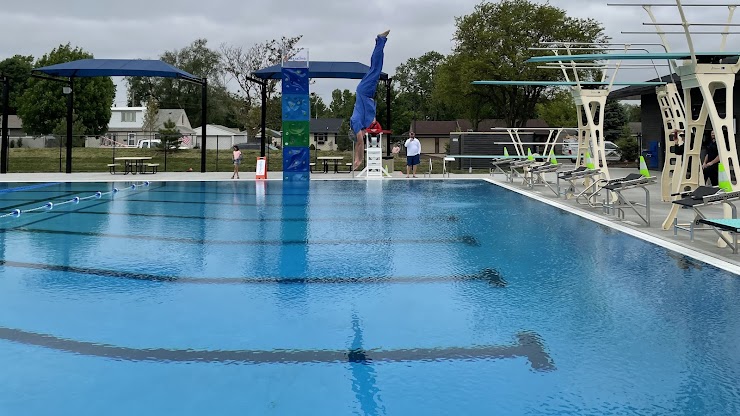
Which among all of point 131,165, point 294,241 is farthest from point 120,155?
point 294,241

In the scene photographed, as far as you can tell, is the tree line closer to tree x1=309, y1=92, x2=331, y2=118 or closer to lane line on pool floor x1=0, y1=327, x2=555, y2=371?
tree x1=309, y1=92, x2=331, y2=118

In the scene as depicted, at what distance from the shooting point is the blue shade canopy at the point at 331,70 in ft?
84.9

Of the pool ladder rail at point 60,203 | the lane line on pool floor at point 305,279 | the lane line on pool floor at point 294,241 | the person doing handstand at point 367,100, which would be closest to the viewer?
Result: the lane line on pool floor at point 305,279

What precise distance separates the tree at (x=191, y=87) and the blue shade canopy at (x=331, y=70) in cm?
5816

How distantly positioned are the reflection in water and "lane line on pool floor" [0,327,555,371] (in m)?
0.01

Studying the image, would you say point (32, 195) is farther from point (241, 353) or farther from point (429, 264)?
point (241, 353)

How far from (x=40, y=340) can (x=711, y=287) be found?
614 centimetres

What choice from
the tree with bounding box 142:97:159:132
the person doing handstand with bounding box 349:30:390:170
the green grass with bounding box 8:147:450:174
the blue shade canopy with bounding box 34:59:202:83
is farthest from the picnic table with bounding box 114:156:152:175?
the tree with bounding box 142:97:159:132

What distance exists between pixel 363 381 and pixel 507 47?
145 ft

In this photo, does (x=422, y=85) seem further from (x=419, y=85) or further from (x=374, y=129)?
(x=374, y=129)

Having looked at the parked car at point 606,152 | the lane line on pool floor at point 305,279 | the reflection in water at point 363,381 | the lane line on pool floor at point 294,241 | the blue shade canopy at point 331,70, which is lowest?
the reflection in water at point 363,381

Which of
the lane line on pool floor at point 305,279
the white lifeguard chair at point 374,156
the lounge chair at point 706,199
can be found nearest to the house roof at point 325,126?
the white lifeguard chair at point 374,156

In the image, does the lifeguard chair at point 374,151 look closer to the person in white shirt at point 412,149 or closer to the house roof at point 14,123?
the person in white shirt at point 412,149

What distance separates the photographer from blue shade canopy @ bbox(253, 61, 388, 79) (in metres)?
25.9
